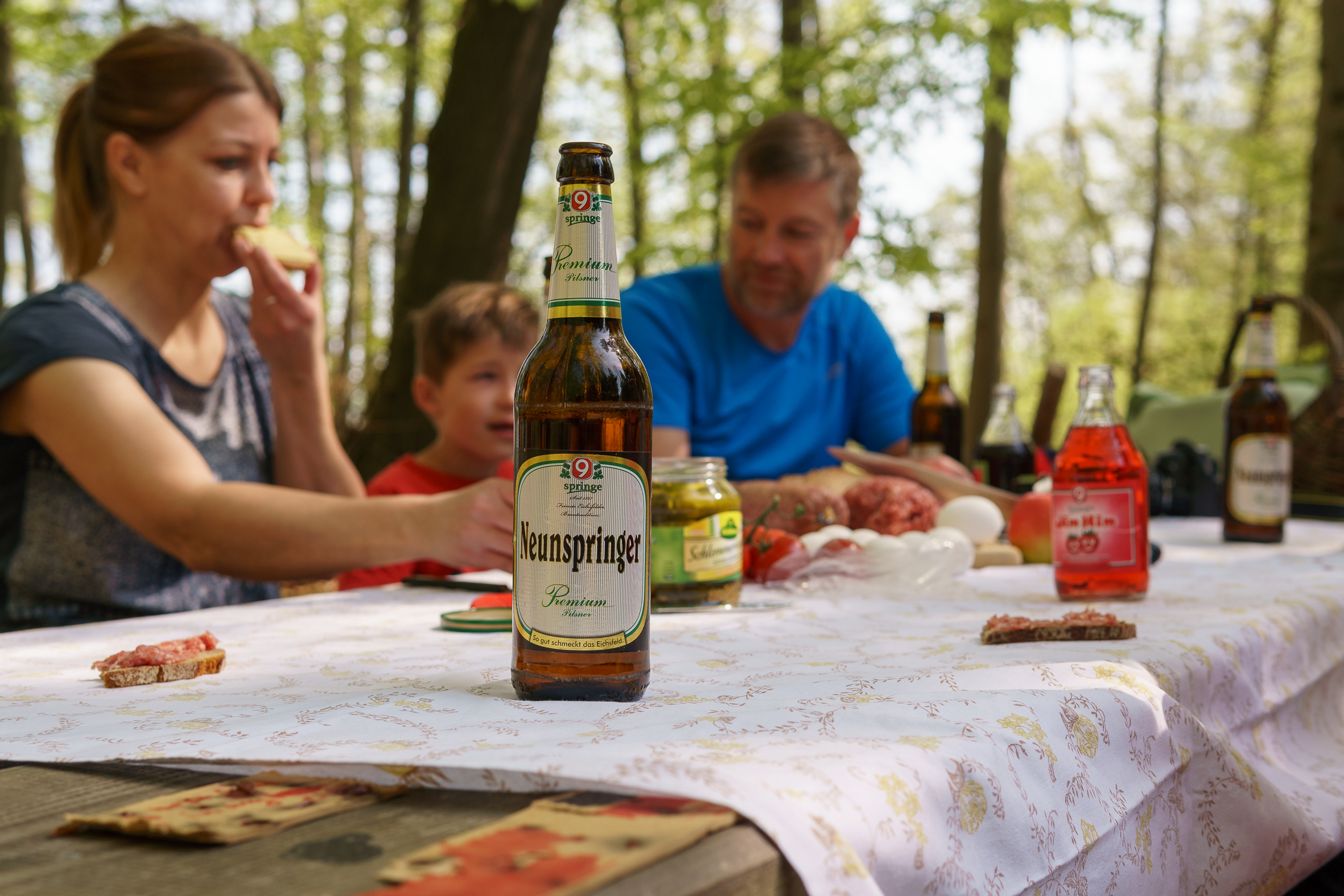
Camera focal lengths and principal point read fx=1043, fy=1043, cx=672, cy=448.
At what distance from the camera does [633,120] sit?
1017cm

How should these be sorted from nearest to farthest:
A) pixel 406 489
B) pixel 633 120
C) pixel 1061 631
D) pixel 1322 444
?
pixel 1061 631 < pixel 406 489 < pixel 1322 444 < pixel 633 120

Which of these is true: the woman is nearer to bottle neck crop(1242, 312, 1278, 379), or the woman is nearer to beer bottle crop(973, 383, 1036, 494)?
beer bottle crop(973, 383, 1036, 494)

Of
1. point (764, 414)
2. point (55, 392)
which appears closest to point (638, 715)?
point (55, 392)

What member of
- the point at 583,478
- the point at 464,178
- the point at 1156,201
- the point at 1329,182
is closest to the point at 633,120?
the point at 464,178

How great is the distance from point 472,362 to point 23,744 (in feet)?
7.46

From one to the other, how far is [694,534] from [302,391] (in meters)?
1.39

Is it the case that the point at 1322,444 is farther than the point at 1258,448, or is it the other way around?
the point at 1322,444

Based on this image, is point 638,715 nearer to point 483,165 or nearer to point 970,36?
point 483,165

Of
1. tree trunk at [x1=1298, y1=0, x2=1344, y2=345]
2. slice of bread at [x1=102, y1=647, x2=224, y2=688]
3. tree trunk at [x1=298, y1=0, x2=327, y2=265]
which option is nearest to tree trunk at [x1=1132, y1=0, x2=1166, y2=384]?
tree trunk at [x1=1298, y1=0, x2=1344, y2=345]

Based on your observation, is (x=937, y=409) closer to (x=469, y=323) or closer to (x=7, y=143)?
(x=469, y=323)

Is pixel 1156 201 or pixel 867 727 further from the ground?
pixel 1156 201

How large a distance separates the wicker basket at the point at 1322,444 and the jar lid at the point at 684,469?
2020mm

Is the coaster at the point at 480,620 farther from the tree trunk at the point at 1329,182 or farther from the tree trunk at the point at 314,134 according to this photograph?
the tree trunk at the point at 314,134

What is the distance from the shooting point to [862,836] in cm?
61
